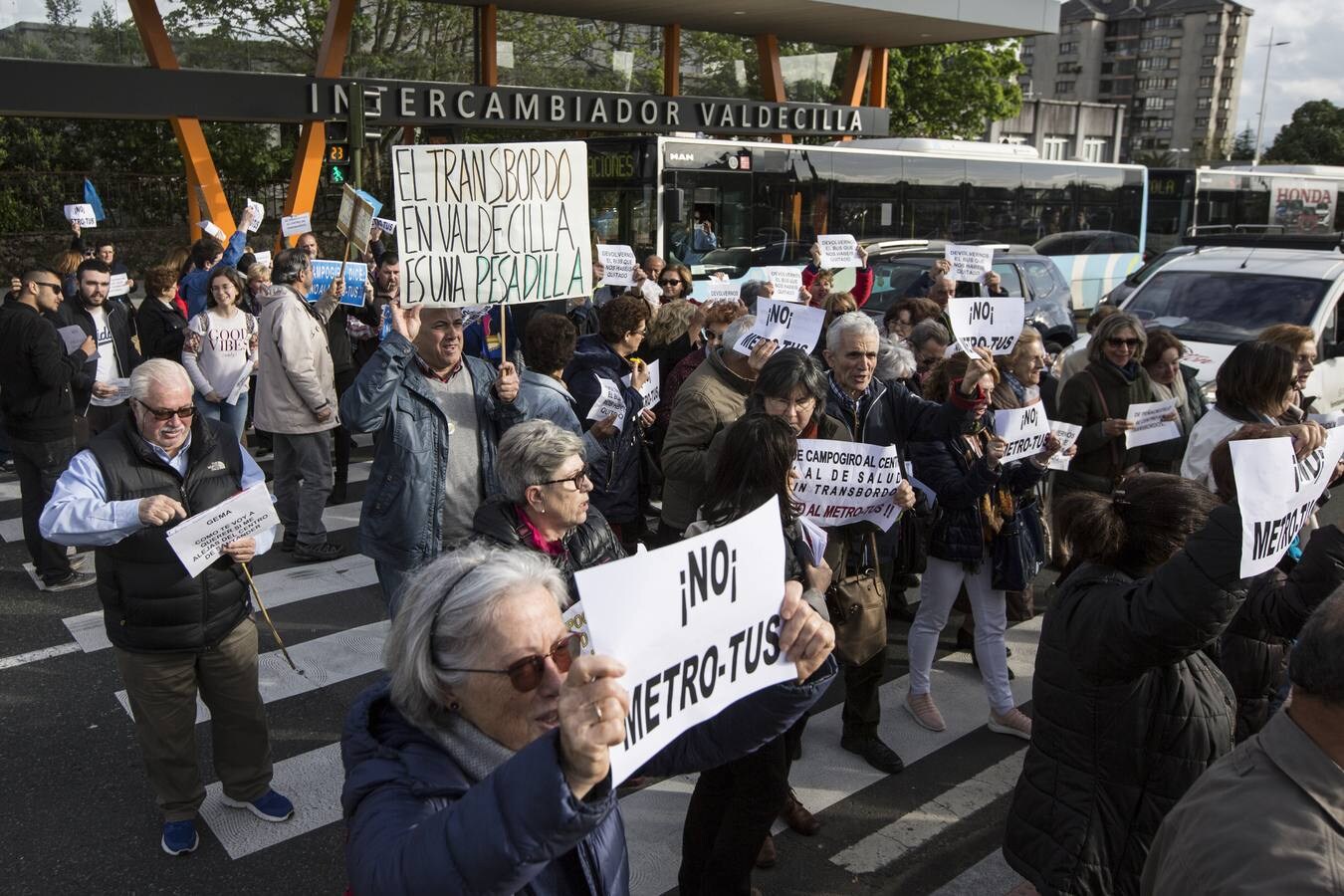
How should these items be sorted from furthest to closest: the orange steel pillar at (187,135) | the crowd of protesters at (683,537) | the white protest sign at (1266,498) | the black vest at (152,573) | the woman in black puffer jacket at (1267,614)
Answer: the orange steel pillar at (187,135)
the black vest at (152,573)
the woman in black puffer jacket at (1267,614)
the white protest sign at (1266,498)
the crowd of protesters at (683,537)

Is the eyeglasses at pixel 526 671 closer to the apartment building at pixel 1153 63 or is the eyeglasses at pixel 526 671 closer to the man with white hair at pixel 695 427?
the man with white hair at pixel 695 427

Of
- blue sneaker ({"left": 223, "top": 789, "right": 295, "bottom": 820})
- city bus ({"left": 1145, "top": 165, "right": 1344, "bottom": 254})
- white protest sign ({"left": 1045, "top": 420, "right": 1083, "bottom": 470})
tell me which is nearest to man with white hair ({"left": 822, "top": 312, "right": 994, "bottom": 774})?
white protest sign ({"left": 1045, "top": 420, "right": 1083, "bottom": 470})

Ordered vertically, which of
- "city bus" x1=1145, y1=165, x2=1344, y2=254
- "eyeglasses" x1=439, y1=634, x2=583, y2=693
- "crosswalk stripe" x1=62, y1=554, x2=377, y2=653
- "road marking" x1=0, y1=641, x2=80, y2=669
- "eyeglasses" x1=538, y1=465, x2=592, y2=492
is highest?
"city bus" x1=1145, y1=165, x2=1344, y2=254

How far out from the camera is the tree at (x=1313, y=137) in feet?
259

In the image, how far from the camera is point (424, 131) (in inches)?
840

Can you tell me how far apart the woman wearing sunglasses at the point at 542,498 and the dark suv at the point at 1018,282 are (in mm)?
9155

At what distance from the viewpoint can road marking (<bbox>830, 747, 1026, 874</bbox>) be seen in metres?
3.99

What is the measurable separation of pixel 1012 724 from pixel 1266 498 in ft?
8.41

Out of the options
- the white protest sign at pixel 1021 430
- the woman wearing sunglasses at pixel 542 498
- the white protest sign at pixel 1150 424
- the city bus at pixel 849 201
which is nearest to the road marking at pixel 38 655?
the woman wearing sunglasses at pixel 542 498

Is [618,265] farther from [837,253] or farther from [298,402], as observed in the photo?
[298,402]

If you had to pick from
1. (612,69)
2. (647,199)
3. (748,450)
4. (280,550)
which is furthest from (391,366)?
(612,69)

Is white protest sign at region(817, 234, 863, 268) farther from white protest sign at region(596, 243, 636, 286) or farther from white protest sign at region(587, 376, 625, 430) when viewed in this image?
white protest sign at region(587, 376, 625, 430)

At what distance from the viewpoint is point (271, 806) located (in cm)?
419

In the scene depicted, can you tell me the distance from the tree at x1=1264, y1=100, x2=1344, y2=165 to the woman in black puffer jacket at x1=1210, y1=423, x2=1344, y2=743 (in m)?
85.6
